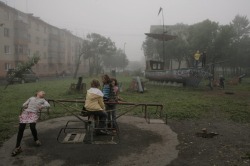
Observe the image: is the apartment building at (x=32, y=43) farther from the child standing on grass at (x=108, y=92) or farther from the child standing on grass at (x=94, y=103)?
the child standing on grass at (x=94, y=103)

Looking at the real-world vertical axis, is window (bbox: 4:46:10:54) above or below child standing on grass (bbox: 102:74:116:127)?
above

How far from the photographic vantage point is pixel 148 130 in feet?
28.0

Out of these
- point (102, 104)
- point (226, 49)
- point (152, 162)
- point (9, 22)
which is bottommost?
point (152, 162)

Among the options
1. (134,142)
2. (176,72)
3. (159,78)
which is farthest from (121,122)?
(159,78)

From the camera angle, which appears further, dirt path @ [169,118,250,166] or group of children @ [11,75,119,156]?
group of children @ [11,75,119,156]

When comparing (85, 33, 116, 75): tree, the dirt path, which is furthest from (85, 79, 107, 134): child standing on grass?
(85, 33, 116, 75): tree

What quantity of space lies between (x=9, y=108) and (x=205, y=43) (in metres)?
32.5

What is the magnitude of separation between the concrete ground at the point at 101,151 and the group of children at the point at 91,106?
15.3 inches

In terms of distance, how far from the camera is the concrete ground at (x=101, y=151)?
5762mm

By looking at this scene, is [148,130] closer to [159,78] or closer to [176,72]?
[176,72]

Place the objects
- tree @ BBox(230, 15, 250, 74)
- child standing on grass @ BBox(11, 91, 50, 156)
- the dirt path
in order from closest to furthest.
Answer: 1. the dirt path
2. child standing on grass @ BBox(11, 91, 50, 156)
3. tree @ BBox(230, 15, 250, 74)

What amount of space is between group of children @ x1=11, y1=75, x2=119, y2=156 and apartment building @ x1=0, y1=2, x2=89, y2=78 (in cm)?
3607

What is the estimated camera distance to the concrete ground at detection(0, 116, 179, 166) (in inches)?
227

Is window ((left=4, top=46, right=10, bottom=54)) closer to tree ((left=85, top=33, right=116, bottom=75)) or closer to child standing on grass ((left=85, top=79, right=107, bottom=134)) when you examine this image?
tree ((left=85, top=33, right=116, bottom=75))
